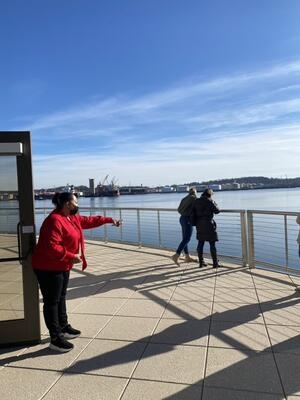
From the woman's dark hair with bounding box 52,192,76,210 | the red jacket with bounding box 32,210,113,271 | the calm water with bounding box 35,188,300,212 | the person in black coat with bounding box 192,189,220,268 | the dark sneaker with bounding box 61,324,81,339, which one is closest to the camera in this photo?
the red jacket with bounding box 32,210,113,271

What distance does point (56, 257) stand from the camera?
4.05m

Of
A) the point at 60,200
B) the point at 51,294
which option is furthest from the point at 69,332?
the point at 60,200

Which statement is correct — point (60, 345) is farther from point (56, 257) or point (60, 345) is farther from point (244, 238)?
point (244, 238)

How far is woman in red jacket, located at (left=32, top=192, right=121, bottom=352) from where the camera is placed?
4055 millimetres

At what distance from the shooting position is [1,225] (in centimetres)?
437

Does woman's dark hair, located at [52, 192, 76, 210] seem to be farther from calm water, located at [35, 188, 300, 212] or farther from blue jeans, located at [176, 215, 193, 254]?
calm water, located at [35, 188, 300, 212]

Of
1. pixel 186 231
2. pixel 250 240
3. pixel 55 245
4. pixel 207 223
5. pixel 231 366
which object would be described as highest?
pixel 55 245

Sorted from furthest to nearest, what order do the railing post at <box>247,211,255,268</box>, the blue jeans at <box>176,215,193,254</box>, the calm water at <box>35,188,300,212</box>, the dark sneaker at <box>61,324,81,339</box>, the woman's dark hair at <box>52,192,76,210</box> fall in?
1. the calm water at <box>35,188,300,212</box>
2. the blue jeans at <box>176,215,193,254</box>
3. the railing post at <box>247,211,255,268</box>
4. the dark sneaker at <box>61,324,81,339</box>
5. the woman's dark hair at <box>52,192,76,210</box>

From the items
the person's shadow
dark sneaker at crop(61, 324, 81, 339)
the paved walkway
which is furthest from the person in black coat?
dark sneaker at crop(61, 324, 81, 339)

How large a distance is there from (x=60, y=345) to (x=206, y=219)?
15.2 feet

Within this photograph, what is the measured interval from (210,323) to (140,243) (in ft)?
21.2

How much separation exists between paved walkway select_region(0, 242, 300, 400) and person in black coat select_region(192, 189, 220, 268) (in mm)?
1226

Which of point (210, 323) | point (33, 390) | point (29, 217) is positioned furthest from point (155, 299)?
point (33, 390)

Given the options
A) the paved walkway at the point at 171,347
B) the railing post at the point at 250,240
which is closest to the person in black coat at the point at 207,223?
the railing post at the point at 250,240
